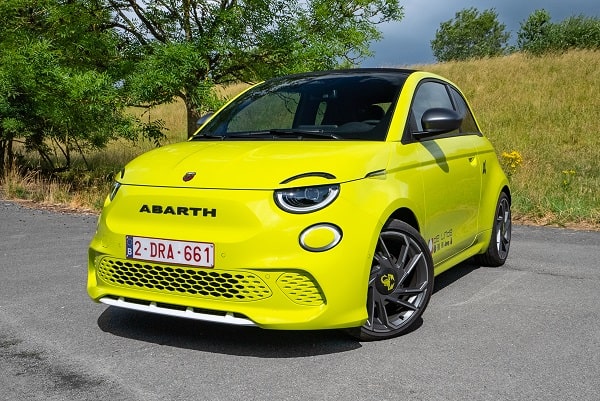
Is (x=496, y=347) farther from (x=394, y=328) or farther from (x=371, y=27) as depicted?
(x=371, y=27)

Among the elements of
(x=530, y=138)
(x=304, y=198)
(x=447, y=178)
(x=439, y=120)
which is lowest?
(x=530, y=138)

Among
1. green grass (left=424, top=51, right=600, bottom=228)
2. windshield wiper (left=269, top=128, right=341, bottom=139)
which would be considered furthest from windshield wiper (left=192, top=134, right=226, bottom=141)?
green grass (left=424, top=51, right=600, bottom=228)

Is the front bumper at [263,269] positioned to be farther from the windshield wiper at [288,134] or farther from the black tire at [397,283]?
the windshield wiper at [288,134]

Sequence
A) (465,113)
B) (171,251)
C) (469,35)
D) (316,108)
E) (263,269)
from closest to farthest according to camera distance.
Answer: (263,269)
(171,251)
(316,108)
(465,113)
(469,35)

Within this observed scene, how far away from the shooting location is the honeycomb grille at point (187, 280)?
3461mm

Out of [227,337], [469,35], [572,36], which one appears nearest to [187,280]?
[227,337]

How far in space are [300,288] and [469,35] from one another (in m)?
76.6

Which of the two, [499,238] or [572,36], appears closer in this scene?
[499,238]

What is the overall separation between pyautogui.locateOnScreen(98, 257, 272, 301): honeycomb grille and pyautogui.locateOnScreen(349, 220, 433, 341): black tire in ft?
2.27

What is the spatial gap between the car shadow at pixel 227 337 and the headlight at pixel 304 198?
0.84m

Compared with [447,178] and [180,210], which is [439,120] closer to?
[447,178]

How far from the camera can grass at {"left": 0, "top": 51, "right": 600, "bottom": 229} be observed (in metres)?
9.90

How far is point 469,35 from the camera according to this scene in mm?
75188

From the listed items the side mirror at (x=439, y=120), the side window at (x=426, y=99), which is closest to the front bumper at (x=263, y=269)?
the side mirror at (x=439, y=120)
